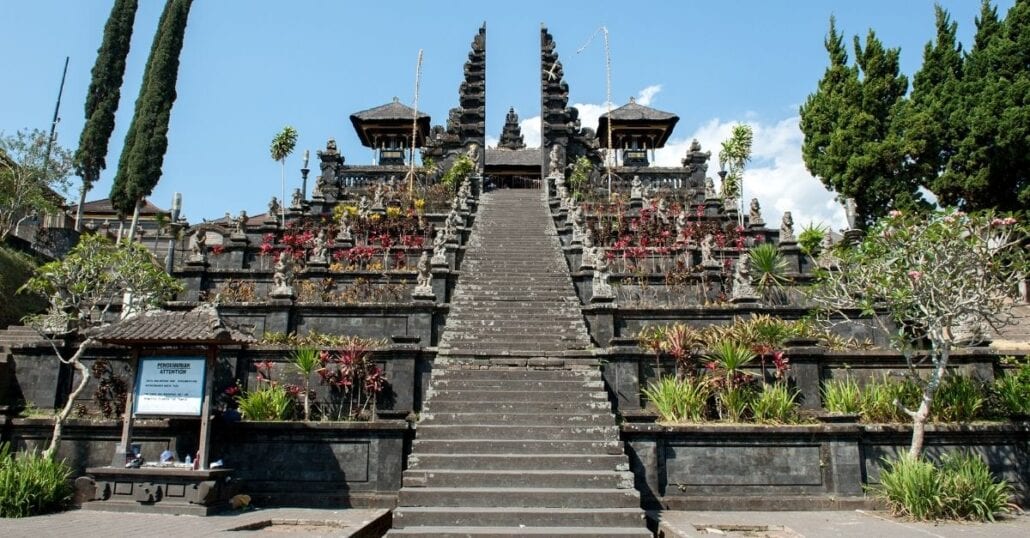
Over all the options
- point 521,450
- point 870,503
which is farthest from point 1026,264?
point 521,450

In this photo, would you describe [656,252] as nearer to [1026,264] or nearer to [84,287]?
[1026,264]

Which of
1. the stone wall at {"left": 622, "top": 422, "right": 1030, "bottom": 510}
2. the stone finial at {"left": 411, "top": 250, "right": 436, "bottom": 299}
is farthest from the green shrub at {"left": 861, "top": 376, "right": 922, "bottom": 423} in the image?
the stone finial at {"left": 411, "top": 250, "right": 436, "bottom": 299}

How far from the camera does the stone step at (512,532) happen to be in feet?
27.0

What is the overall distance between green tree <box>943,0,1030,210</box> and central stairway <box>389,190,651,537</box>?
18.1 meters

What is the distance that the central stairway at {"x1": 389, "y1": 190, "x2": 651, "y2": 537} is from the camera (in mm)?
8617

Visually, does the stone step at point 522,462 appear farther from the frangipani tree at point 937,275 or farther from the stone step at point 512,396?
the frangipani tree at point 937,275

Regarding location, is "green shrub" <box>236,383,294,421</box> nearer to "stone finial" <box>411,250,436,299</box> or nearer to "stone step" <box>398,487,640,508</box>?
"stone step" <box>398,487,640,508</box>

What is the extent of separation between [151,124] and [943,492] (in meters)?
29.9

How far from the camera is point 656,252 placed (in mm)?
18562

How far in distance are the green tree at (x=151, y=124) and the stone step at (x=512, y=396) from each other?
22.0 meters

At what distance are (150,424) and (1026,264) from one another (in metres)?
13.9

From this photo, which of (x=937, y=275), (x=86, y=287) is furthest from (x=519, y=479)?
(x=86, y=287)

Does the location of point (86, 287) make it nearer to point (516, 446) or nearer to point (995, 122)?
point (516, 446)

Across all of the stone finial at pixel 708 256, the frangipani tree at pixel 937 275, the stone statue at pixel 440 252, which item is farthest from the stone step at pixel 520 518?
the stone finial at pixel 708 256
